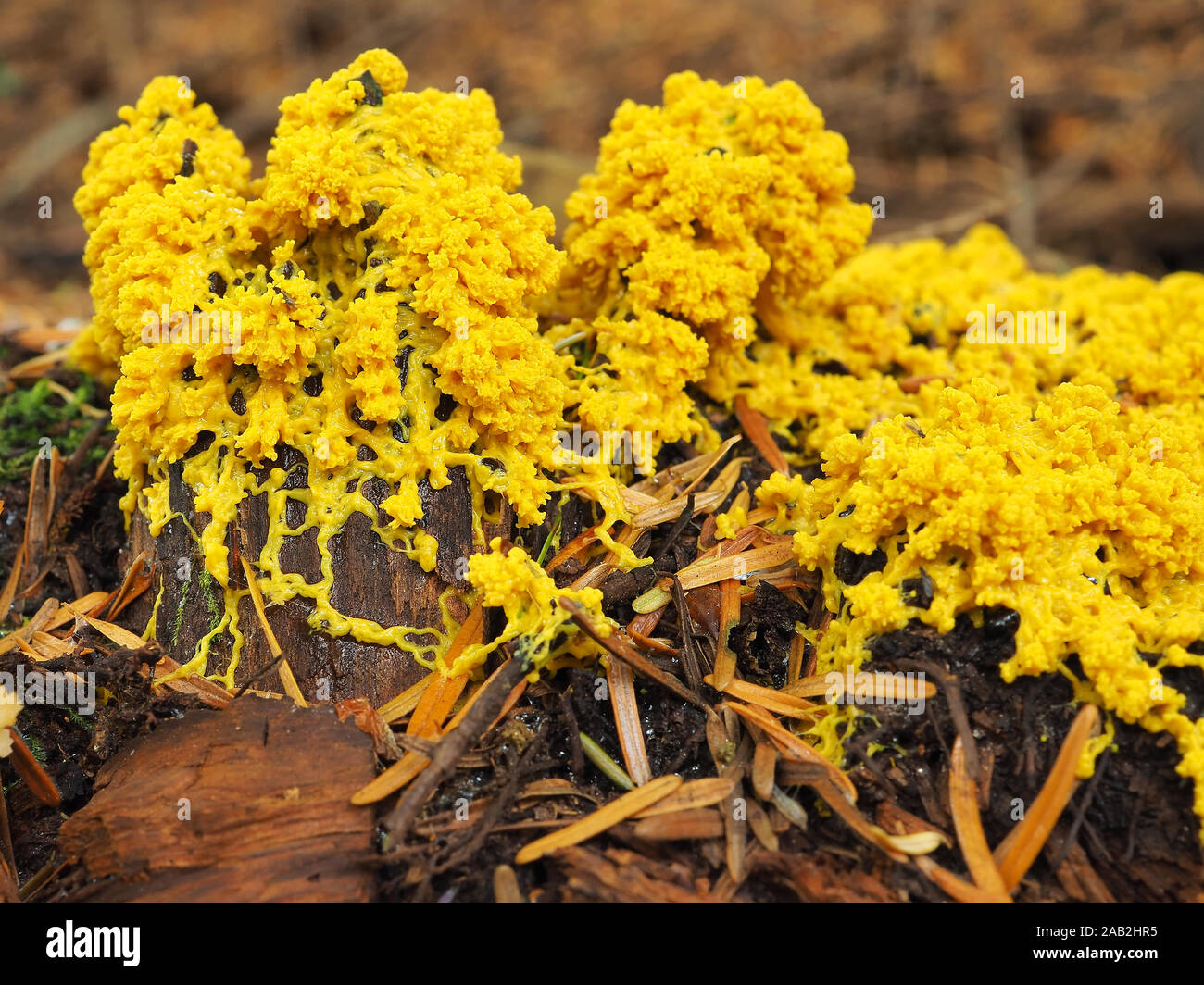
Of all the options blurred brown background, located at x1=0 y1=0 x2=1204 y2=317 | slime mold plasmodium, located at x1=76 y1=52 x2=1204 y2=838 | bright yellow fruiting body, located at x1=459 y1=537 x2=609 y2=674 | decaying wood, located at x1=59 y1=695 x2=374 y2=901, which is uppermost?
blurred brown background, located at x1=0 y1=0 x2=1204 y2=317

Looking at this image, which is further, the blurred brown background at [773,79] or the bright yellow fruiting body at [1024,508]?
the blurred brown background at [773,79]

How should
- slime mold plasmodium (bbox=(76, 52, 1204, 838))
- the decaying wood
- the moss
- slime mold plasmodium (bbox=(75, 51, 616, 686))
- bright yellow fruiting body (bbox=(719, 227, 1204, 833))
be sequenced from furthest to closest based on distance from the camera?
the moss, slime mold plasmodium (bbox=(75, 51, 616, 686)), slime mold plasmodium (bbox=(76, 52, 1204, 838)), bright yellow fruiting body (bbox=(719, 227, 1204, 833)), the decaying wood

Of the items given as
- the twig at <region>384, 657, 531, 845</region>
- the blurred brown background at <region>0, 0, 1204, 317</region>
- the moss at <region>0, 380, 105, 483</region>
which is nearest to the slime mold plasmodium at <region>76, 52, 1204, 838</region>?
the twig at <region>384, 657, 531, 845</region>

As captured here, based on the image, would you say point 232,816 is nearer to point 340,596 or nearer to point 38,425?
point 340,596

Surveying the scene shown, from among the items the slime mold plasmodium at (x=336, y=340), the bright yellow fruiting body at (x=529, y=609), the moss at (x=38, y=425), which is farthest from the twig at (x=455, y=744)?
the moss at (x=38, y=425)

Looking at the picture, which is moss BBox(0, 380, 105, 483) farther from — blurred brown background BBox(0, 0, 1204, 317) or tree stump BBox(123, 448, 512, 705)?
blurred brown background BBox(0, 0, 1204, 317)

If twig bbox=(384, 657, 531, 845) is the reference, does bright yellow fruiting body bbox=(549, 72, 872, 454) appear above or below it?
above

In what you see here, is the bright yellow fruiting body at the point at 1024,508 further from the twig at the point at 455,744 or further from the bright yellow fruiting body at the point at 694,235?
the twig at the point at 455,744
